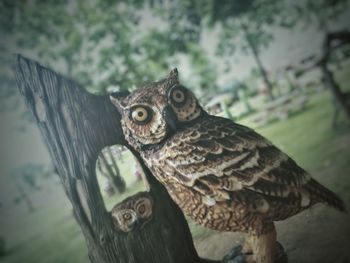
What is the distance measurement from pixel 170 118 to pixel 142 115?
0.59ft

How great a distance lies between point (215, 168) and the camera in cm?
178

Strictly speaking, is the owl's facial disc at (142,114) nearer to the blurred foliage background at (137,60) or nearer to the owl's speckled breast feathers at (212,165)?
the owl's speckled breast feathers at (212,165)

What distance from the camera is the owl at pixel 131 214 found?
6.62ft

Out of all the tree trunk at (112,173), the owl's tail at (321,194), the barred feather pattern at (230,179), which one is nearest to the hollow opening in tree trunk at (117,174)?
the tree trunk at (112,173)

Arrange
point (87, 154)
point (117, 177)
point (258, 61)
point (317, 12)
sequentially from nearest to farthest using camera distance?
point (87, 154)
point (117, 177)
point (258, 61)
point (317, 12)

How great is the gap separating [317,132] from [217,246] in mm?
2837

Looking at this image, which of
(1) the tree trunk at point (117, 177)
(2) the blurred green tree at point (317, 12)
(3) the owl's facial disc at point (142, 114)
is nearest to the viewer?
(3) the owl's facial disc at point (142, 114)

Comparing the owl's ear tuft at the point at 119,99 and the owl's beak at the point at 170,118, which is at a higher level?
the owl's ear tuft at the point at 119,99

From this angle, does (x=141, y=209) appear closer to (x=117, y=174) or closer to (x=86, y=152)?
(x=117, y=174)

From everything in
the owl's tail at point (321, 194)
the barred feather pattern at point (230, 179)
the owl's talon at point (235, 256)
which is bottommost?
the owl's talon at point (235, 256)

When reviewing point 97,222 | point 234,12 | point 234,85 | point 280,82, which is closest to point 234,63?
point 234,85

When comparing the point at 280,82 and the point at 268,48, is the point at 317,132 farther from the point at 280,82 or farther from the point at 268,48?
the point at 268,48

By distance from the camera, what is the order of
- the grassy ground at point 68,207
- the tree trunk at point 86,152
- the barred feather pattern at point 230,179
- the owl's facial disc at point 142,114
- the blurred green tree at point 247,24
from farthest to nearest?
the blurred green tree at point 247,24, the grassy ground at point 68,207, the tree trunk at point 86,152, the owl's facial disc at point 142,114, the barred feather pattern at point 230,179

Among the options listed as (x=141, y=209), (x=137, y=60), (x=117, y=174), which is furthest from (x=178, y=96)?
(x=137, y=60)
